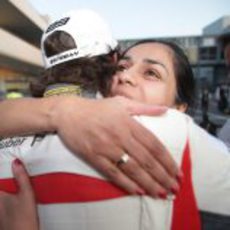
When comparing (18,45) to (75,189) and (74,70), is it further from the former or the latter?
(75,189)

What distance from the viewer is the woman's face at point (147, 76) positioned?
5.30 feet

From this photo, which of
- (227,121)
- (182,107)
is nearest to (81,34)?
(182,107)

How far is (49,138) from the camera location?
4.41 feet

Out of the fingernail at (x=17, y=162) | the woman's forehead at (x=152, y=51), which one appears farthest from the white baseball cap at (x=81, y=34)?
the fingernail at (x=17, y=162)

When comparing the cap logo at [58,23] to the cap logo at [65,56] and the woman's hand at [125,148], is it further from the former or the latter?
the woman's hand at [125,148]

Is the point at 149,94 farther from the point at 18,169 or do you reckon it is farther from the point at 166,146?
the point at 18,169

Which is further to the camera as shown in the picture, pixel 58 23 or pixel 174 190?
pixel 58 23

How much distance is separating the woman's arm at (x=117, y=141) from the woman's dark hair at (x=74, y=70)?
0.52 feet

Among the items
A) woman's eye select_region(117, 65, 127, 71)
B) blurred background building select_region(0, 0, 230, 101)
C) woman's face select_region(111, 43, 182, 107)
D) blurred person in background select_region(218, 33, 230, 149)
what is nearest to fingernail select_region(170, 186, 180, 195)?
woman's face select_region(111, 43, 182, 107)

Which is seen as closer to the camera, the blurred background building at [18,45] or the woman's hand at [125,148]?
the woman's hand at [125,148]

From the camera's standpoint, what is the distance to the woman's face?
5.30 ft

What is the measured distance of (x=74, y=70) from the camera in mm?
1526

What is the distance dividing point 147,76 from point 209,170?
46cm

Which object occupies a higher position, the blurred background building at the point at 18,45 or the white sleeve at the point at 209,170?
the white sleeve at the point at 209,170
